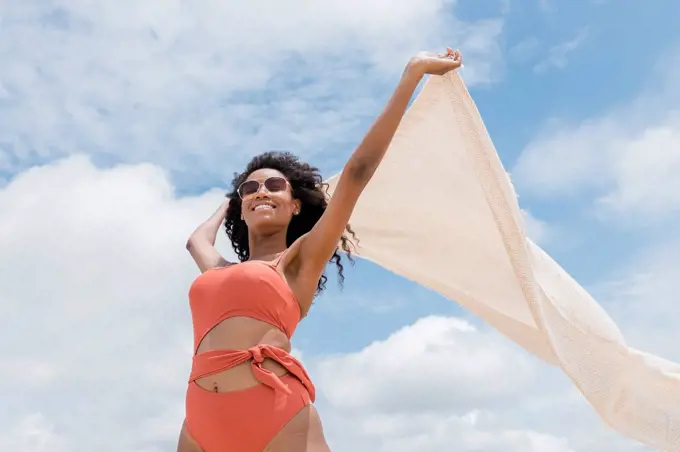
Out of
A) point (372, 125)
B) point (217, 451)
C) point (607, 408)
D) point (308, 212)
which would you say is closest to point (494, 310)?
point (607, 408)

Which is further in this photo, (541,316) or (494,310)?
(494,310)

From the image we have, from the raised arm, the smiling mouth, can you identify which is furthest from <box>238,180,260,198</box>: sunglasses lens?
the raised arm

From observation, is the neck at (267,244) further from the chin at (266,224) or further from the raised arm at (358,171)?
the raised arm at (358,171)

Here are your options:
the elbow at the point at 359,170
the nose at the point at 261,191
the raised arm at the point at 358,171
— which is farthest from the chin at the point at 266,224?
the elbow at the point at 359,170

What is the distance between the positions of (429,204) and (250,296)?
190cm

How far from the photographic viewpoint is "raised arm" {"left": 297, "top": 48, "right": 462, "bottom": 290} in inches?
162

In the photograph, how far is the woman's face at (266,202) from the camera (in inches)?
186

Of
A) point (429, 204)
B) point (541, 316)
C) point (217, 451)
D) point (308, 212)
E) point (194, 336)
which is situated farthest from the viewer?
point (429, 204)

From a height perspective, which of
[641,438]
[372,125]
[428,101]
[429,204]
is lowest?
[641,438]

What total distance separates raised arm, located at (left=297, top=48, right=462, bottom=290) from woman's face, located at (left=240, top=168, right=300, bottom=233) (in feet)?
1.51

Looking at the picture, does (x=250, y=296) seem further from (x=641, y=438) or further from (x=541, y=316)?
(x=641, y=438)

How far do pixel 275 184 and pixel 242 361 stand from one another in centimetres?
127

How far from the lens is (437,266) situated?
5.63 metres

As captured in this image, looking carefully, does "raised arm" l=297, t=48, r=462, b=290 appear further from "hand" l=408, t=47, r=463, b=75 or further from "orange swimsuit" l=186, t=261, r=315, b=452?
"orange swimsuit" l=186, t=261, r=315, b=452
